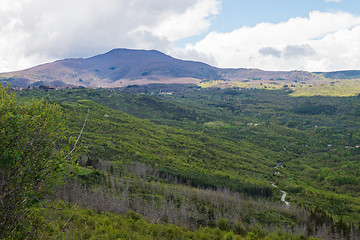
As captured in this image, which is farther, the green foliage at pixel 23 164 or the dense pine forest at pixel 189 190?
the dense pine forest at pixel 189 190

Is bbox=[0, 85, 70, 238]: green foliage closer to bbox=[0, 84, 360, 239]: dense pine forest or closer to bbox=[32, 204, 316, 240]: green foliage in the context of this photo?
bbox=[0, 84, 360, 239]: dense pine forest

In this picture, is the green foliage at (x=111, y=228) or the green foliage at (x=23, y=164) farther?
the green foliage at (x=111, y=228)

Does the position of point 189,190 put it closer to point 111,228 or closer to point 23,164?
point 111,228

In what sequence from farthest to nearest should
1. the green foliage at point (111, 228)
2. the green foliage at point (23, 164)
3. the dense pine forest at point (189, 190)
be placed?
the dense pine forest at point (189, 190)
the green foliage at point (111, 228)
the green foliage at point (23, 164)

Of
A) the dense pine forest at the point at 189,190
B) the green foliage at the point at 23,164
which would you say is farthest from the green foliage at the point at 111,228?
the green foliage at the point at 23,164

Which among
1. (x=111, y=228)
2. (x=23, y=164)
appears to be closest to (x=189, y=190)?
(x=111, y=228)

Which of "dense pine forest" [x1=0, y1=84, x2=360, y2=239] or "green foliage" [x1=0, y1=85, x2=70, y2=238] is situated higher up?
"green foliage" [x1=0, y1=85, x2=70, y2=238]

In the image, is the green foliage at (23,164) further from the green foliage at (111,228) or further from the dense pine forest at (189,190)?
the green foliage at (111,228)

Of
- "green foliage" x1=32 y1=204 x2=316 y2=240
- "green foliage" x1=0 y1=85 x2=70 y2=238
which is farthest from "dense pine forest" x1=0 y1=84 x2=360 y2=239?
"green foliage" x1=0 y1=85 x2=70 y2=238

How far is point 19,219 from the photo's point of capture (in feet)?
33.7

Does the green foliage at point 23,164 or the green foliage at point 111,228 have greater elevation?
the green foliage at point 23,164

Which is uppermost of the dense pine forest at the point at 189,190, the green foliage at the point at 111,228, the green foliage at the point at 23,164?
the green foliage at the point at 23,164

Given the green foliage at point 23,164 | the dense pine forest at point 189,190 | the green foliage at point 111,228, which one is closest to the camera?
the green foliage at point 23,164

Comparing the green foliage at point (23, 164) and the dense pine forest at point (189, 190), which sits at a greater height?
the green foliage at point (23, 164)
